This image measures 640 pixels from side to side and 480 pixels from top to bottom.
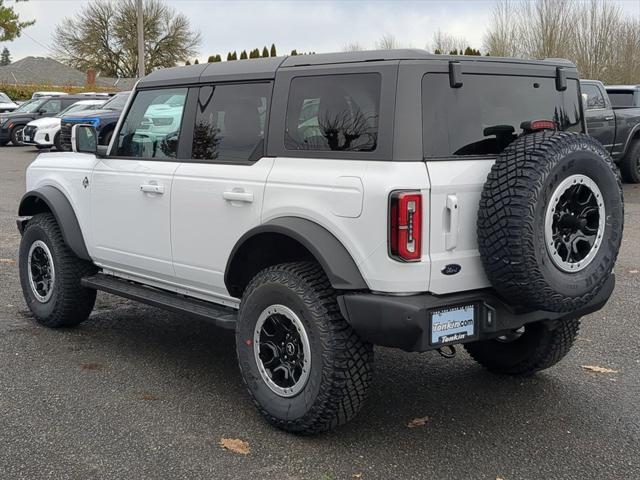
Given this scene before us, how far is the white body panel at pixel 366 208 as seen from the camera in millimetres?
3575

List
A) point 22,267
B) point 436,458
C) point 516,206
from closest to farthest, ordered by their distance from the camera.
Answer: point 516,206 → point 436,458 → point 22,267

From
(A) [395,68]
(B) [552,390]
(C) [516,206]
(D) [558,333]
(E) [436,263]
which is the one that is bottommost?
(B) [552,390]

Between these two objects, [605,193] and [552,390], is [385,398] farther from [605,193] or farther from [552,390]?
[605,193]

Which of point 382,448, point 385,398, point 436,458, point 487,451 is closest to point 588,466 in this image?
point 487,451

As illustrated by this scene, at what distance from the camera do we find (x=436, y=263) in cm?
363

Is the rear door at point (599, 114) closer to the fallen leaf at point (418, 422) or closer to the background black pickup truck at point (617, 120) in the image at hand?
the background black pickup truck at point (617, 120)

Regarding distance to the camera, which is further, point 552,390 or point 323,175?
point 552,390

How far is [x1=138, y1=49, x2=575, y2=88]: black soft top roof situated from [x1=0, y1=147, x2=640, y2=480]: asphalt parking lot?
1.81 meters

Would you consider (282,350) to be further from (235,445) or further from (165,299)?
(165,299)

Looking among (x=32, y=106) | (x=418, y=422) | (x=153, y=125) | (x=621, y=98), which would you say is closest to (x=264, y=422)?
(x=418, y=422)

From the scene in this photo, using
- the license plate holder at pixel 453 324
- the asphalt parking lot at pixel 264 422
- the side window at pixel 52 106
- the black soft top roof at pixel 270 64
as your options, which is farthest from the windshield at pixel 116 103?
the license plate holder at pixel 453 324

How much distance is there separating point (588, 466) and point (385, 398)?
48.6 inches

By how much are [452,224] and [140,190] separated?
2184mm

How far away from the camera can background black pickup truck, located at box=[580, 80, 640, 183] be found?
13.5 meters
